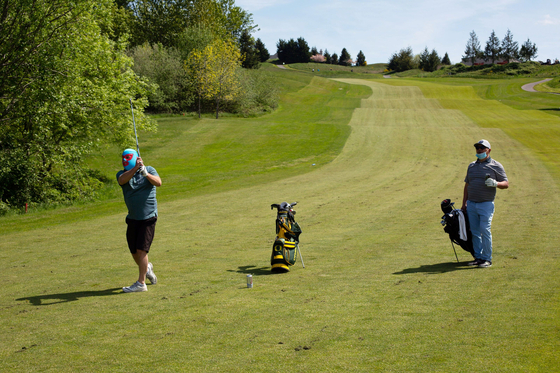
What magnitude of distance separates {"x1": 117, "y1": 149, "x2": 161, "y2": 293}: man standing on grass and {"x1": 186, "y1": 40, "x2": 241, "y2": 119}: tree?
54167 millimetres

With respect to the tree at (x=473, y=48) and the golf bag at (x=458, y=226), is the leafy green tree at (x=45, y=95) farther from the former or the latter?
the tree at (x=473, y=48)

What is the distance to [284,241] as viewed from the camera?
1032cm

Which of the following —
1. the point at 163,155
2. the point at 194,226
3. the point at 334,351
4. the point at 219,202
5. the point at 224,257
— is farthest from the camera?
the point at 163,155

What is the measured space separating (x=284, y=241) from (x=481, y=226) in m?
4.22

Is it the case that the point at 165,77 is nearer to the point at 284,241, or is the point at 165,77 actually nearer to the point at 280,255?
the point at 284,241

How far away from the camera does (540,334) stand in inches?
231

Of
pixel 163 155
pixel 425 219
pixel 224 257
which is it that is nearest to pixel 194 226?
pixel 224 257

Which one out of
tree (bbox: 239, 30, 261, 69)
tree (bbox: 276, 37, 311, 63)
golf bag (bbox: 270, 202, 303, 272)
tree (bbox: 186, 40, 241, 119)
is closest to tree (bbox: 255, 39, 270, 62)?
tree (bbox: 276, 37, 311, 63)

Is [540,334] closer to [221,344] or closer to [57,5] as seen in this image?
[221,344]

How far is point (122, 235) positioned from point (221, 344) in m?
10.6

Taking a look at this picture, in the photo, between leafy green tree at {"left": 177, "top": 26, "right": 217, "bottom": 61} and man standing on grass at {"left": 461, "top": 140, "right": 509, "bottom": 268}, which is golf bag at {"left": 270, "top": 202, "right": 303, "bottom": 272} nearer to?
man standing on grass at {"left": 461, "top": 140, "right": 509, "bottom": 268}

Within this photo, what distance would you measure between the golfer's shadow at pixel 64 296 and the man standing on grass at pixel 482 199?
7421 mm

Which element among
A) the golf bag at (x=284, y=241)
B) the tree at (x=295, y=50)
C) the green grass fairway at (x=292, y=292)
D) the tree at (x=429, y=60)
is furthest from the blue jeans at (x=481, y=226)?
the tree at (x=295, y=50)

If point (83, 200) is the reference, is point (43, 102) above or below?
above
